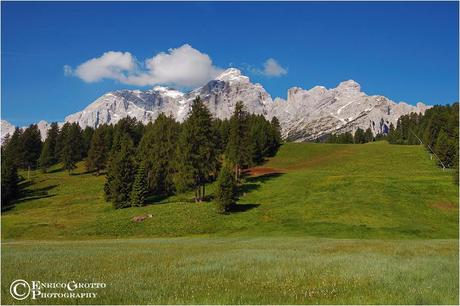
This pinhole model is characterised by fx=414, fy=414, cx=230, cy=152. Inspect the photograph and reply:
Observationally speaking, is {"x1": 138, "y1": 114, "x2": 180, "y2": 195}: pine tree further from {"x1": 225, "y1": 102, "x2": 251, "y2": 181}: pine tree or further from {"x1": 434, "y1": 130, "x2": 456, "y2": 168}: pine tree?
{"x1": 434, "y1": 130, "x2": 456, "y2": 168}: pine tree

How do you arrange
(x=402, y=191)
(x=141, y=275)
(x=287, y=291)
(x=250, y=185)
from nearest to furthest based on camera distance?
1. (x=287, y=291)
2. (x=141, y=275)
3. (x=402, y=191)
4. (x=250, y=185)

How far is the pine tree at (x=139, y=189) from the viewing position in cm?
6931

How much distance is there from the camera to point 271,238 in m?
43.3

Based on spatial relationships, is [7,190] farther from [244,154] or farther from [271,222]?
[271,222]

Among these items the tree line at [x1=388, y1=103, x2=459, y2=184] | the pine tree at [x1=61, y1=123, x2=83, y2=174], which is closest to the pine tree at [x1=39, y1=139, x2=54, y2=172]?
the pine tree at [x1=61, y1=123, x2=83, y2=174]

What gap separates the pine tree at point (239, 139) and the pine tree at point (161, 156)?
10.8 meters

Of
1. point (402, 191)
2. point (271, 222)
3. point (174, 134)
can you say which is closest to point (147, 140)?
point (174, 134)

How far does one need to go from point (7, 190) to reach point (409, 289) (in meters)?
87.5

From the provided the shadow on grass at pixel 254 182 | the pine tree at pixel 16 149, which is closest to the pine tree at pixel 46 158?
the pine tree at pixel 16 149

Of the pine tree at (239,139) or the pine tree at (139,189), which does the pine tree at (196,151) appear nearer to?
the pine tree at (139,189)

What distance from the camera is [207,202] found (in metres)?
67.1

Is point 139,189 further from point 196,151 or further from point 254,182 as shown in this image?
point 254,182

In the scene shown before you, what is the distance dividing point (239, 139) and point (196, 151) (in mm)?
14393

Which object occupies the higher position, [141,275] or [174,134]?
[174,134]
